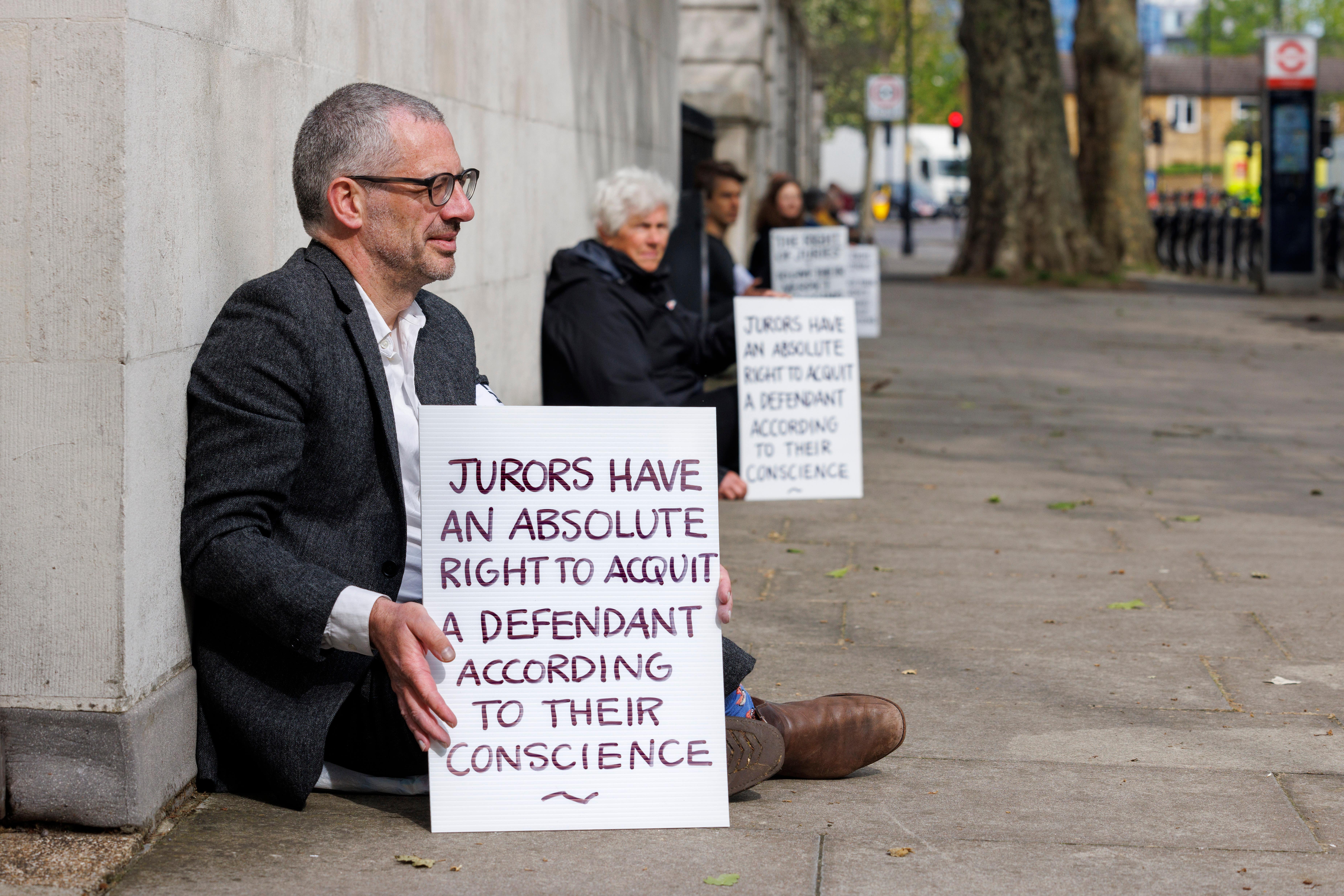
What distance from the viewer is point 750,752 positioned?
3.57 m

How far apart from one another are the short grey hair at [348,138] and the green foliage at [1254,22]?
267 ft

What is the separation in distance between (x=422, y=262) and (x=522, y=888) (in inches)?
52.7

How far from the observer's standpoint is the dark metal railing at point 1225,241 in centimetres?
2320

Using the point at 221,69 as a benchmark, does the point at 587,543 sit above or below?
below

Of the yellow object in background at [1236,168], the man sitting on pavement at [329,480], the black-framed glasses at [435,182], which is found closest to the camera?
the man sitting on pavement at [329,480]

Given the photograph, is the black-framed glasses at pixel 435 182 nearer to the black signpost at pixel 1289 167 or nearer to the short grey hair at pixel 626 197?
the short grey hair at pixel 626 197

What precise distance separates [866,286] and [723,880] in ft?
33.9

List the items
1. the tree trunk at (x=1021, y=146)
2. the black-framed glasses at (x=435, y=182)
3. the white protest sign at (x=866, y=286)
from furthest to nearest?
1. the tree trunk at (x=1021, y=146)
2. the white protest sign at (x=866, y=286)
3. the black-framed glasses at (x=435, y=182)

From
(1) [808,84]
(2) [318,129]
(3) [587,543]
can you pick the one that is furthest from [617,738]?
(1) [808,84]

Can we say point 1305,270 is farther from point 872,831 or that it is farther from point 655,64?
point 872,831

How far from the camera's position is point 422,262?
358 centimetres

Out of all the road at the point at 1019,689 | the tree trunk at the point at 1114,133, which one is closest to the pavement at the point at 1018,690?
the road at the point at 1019,689

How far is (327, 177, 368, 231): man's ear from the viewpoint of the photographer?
348cm

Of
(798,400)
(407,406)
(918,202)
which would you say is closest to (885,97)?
(798,400)
